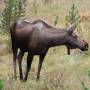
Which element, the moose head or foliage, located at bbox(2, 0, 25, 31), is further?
foliage, located at bbox(2, 0, 25, 31)

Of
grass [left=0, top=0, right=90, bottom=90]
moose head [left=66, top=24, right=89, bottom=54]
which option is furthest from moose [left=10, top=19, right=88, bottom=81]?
grass [left=0, top=0, right=90, bottom=90]

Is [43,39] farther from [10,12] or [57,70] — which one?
[10,12]

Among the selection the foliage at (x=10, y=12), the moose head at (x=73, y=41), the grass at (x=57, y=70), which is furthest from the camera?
the foliage at (x=10, y=12)

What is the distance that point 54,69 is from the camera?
552 inches

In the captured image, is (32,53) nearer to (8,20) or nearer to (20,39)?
(20,39)

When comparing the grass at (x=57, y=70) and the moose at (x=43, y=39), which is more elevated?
the moose at (x=43, y=39)

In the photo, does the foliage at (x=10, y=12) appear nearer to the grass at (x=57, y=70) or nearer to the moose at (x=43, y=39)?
the grass at (x=57, y=70)

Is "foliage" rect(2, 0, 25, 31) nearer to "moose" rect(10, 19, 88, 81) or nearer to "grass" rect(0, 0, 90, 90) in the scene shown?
"grass" rect(0, 0, 90, 90)

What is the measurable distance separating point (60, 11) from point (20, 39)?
16000mm

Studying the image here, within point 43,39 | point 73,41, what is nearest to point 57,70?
point 43,39

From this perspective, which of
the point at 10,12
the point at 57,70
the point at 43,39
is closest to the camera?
the point at 43,39

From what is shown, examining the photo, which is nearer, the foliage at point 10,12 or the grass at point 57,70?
the grass at point 57,70

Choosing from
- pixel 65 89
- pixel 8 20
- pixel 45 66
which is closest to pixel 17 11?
pixel 8 20

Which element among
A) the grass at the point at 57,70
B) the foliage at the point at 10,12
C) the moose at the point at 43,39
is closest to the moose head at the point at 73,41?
the moose at the point at 43,39
